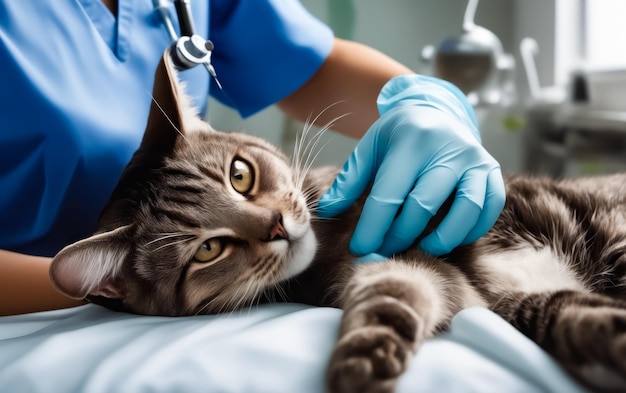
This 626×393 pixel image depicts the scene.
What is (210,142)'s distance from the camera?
86cm

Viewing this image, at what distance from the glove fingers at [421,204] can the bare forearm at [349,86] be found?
1.32 ft

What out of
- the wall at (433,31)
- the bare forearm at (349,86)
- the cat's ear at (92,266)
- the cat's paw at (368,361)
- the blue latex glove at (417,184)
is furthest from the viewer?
the wall at (433,31)

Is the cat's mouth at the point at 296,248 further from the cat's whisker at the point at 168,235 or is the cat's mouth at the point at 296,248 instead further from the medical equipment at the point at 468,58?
the medical equipment at the point at 468,58

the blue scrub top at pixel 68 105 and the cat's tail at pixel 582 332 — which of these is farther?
the blue scrub top at pixel 68 105

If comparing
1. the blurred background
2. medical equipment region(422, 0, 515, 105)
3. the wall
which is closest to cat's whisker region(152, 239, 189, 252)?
the blurred background

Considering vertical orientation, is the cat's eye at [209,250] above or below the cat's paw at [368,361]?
below

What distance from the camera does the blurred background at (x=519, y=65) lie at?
1958 millimetres

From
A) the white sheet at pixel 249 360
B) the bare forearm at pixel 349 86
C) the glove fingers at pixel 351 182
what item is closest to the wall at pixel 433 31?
the bare forearm at pixel 349 86

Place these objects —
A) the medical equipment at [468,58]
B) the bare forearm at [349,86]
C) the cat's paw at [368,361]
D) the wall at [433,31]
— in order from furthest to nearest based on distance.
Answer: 1. the wall at [433,31]
2. the medical equipment at [468,58]
3. the bare forearm at [349,86]
4. the cat's paw at [368,361]

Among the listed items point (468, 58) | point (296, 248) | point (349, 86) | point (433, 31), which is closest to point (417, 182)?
point (296, 248)

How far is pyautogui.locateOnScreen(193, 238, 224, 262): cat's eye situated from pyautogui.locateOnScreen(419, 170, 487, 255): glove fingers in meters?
0.28

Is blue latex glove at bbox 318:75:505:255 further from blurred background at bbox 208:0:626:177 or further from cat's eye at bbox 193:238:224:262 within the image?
blurred background at bbox 208:0:626:177

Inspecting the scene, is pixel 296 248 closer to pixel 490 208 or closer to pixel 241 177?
pixel 241 177

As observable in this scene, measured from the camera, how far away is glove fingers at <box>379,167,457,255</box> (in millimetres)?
740
